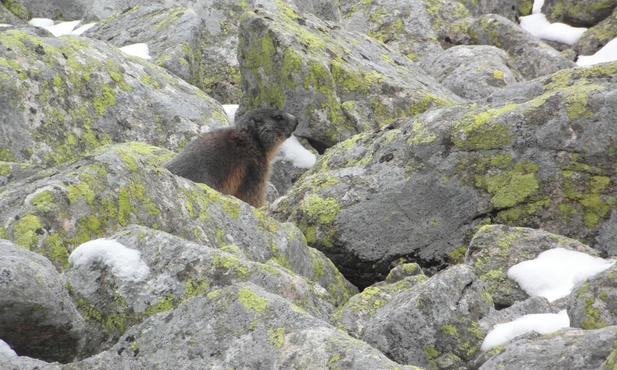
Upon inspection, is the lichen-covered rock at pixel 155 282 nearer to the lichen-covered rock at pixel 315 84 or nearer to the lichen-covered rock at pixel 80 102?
the lichen-covered rock at pixel 80 102

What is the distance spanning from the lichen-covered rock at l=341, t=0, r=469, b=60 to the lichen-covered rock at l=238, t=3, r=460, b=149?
689 cm

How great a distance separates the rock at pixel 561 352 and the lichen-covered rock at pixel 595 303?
0.96 metres

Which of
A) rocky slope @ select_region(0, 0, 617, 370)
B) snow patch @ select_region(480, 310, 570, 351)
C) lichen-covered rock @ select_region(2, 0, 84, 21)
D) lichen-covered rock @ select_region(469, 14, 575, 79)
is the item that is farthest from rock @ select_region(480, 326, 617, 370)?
lichen-covered rock @ select_region(2, 0, 84, 21)

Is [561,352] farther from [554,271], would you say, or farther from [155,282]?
[554,271]

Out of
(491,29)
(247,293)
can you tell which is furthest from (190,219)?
(491,29)

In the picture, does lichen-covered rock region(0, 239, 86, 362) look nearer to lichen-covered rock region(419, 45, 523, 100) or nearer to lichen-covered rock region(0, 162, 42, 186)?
lichen-covered rock region(0, 162, 42, 186)

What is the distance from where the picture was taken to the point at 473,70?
20.3 metres

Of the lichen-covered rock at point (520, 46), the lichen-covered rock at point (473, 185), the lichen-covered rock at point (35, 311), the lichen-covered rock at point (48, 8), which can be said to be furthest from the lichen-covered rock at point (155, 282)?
the lichen-covered rock at point (48, 8)

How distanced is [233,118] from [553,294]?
10.3 metres

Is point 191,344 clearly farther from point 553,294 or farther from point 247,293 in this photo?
point 553,294

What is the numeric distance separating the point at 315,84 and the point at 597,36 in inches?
520

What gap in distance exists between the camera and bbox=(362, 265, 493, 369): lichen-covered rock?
7.46 metres

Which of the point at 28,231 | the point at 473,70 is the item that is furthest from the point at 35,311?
the point at 473,70

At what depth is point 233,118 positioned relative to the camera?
18.1 meters
